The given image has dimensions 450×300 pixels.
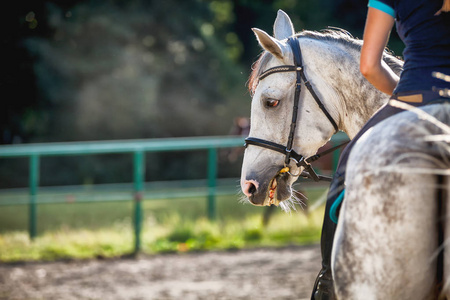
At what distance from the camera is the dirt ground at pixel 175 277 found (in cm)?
602

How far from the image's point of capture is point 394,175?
5.03 feet

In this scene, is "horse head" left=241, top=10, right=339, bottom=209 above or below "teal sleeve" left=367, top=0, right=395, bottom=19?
below

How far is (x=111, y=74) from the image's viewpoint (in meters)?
18.9

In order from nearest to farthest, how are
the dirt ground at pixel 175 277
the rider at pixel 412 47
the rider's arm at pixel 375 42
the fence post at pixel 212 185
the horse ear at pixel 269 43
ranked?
the rider at pixel 412 47, the rider's arm at pixel 375 42, the horse ear at pixel 269 43, the dirt ground at pixel 175 277, the fence post at pixel 212 185

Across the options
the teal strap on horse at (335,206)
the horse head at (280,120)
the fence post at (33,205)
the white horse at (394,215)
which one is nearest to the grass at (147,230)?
the fence post at (33,205)

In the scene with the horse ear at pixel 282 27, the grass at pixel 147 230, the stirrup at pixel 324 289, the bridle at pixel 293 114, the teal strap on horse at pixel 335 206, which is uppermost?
the horse ear at pixel 282 27

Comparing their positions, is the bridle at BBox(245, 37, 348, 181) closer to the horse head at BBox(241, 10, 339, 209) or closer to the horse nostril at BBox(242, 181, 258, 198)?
the horse head at BBox(241, 10, 339, 209)

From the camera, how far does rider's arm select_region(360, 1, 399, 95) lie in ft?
6.58

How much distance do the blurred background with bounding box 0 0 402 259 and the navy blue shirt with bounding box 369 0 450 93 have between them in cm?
1581

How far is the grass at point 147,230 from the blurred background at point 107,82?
8.56 m

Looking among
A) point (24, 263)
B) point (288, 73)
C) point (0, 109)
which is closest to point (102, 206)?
point (24, 263)

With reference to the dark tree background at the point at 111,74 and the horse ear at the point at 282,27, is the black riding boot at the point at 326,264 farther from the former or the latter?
the dark tree background at the point at 111,74

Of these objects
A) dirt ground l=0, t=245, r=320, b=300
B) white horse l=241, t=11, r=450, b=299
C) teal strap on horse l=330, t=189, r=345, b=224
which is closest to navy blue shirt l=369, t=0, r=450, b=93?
white horse l=241, t=11, r=450, b=299

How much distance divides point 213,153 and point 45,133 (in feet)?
37.9
